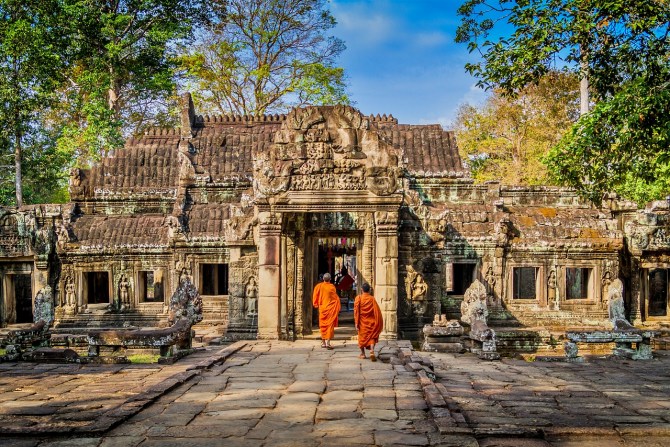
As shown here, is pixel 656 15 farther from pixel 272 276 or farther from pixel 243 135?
pixel 243 135

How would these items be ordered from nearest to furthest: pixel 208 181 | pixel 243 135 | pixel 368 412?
pixel 368 412, pixel 208 181, pixel 243 135

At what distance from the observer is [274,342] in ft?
43.2

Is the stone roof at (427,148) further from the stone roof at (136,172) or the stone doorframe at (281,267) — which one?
the stone doorframe at (281,267)

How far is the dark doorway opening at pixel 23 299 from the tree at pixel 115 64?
20.6 ft

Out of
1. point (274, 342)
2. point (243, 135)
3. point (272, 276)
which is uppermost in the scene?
point (243, 135)

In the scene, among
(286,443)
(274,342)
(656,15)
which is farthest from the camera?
(274,342)

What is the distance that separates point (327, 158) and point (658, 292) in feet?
43.7

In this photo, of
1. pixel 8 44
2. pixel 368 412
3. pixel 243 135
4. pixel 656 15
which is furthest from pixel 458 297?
pixel 8 44

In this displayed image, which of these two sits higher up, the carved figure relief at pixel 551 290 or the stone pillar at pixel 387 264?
the stone pillar at pixel 387 264

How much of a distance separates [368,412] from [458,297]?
11.9m

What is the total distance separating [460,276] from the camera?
2048 centimetres

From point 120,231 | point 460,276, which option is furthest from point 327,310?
point 120,231

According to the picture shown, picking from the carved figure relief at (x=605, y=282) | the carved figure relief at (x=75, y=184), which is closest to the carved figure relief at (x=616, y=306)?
the carved figure relief at (x=605, y=282)

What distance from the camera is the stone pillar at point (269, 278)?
13508mm
